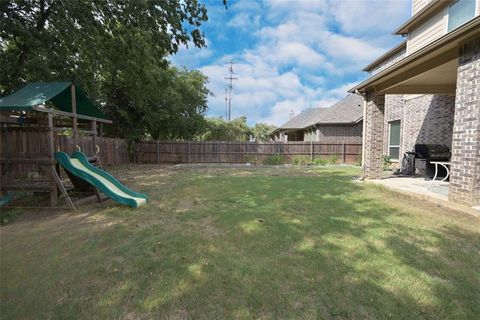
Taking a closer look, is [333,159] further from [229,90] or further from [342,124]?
[229,90]

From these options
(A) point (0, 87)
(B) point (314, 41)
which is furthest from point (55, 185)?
(B) point (314, 41)

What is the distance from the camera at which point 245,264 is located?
276cm

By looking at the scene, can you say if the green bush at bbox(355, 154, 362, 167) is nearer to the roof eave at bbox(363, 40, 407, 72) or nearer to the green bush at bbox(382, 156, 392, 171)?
the green bush at bbox(382, 156, 392, 171)

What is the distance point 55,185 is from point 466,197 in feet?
26.4

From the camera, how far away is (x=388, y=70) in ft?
21.1

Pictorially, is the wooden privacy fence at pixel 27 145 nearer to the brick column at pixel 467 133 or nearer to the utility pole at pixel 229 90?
the brick column at pixel 467 133

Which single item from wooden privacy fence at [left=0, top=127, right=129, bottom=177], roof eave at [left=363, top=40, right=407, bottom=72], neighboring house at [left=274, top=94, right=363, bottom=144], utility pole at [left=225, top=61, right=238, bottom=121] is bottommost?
wooden privacy fence at [left=0, top=127, right=129, bottom=177]

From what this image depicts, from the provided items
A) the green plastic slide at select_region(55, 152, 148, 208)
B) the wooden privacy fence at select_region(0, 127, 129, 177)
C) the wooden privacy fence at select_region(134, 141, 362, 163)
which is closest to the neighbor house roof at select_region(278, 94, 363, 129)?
the wooden privacy fence at select_region(134, 141, 362, 163)

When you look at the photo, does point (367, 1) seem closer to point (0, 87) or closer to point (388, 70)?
point (388, 70)

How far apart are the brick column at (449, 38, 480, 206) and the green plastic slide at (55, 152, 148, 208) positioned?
6.19 metres

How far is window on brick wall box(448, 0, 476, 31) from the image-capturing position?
7.60m

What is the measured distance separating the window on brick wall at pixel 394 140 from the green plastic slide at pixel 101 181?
37.2 ft

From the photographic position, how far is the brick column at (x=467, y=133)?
435 cm

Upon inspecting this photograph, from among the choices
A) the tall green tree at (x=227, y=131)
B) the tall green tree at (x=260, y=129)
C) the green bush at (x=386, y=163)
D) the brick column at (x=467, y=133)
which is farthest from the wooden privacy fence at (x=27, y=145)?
the tall green tree at (x=260, y=129)
